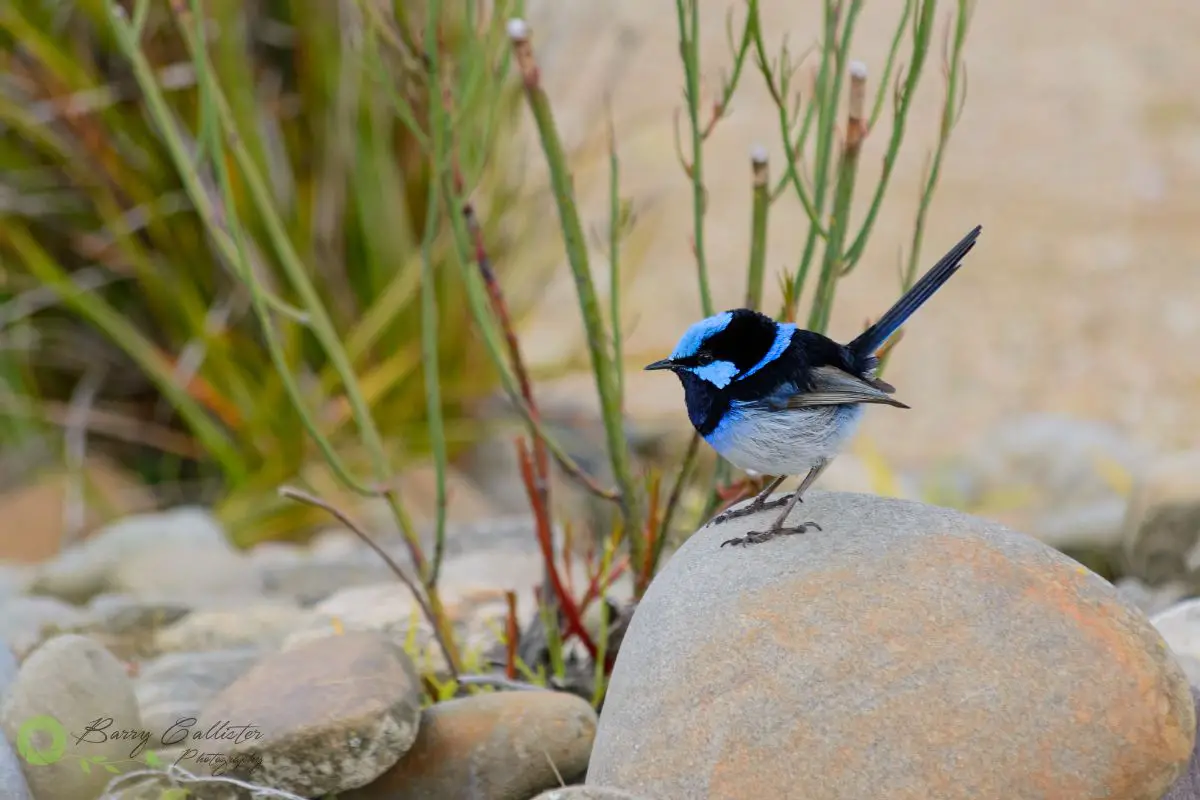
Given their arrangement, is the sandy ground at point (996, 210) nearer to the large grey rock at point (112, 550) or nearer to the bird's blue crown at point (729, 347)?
the large grey rock at point (112, 550)

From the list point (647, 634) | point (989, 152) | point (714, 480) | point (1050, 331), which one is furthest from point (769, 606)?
point (989, 152)

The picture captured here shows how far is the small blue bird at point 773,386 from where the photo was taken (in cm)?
237

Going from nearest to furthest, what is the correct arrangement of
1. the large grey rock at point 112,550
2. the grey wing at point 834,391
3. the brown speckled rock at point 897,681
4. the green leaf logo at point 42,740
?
the brown speckled rock at point 897,681, the grey wing at point 834,391, the green leaf logo at point 42,740, the large grey rock at point 112,550

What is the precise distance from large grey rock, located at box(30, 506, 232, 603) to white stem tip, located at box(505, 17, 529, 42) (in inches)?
92.6

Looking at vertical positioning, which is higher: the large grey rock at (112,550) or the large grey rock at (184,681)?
the large grey rock at (184,681)

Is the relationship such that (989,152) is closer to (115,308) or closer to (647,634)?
(115,308)

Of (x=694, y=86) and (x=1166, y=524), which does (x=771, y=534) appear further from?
(x=1166, y=524)

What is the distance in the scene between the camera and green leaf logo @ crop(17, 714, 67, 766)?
2.48 meters

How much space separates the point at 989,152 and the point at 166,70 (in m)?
5.92

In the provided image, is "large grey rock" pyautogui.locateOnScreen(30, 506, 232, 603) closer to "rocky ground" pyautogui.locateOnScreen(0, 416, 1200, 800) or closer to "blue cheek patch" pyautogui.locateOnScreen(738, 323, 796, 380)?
"rocky ground" pyautogui.locateOnScreen(0, 416, 1200, 800)

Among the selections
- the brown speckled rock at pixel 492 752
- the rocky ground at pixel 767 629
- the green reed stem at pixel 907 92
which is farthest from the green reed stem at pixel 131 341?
the green reed stem at pixel 907 92

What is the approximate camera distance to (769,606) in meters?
2.29

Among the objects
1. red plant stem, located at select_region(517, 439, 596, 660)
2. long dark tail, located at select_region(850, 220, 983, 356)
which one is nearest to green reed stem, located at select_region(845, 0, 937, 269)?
long dark tail, located at select_region(850, 220, 983, 356)

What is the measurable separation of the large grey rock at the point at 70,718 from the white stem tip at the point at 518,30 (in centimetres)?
131
